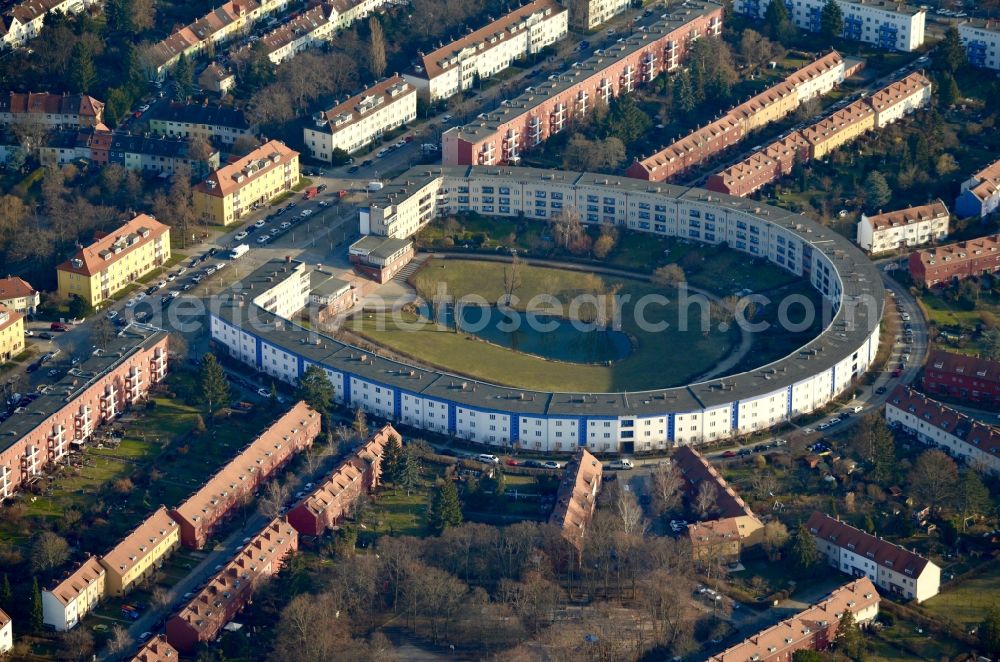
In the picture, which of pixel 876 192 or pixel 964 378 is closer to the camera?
pixel 964 378

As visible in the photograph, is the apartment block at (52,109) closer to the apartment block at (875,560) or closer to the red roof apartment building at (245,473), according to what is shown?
the red roof apartment building at (245,473)

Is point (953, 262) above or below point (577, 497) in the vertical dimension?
above

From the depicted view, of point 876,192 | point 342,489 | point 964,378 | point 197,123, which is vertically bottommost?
Result: point 342,489

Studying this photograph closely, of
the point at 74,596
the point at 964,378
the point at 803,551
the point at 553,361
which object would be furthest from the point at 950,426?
the point at 74,596

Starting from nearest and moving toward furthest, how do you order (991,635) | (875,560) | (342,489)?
1. (991,635)
2. (875,560)
3. (342,489)

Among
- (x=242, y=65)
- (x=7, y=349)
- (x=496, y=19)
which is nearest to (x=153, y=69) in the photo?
(x=242, y=65)

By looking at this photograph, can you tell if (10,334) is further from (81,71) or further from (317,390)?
(81,71)
